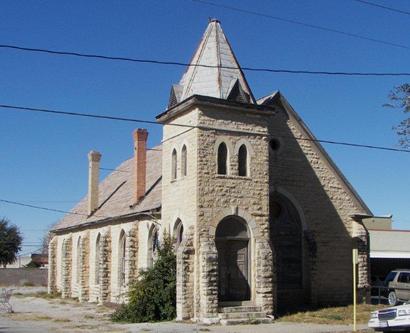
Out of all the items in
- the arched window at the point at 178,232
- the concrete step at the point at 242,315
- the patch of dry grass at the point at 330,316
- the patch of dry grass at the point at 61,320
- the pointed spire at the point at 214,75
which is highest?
the pointed spire at the point at 214,75

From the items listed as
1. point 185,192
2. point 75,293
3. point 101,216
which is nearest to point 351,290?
point 185,192

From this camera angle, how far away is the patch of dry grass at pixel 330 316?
22.9 m

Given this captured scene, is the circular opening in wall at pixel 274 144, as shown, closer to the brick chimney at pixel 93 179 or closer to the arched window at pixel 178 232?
the arched window at pixel 178 232

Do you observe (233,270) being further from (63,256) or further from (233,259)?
(63,256)

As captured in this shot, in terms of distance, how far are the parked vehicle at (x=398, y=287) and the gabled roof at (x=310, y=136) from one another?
3824 millimetres

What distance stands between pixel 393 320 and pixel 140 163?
16919mm

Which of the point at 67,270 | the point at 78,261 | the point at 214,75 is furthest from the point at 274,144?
the point at 67,270

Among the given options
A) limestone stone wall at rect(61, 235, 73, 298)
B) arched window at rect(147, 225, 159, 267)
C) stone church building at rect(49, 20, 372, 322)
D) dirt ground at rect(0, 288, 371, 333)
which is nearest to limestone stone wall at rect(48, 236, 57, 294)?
limestone stone wall at rect(61, 235, 73, 298)

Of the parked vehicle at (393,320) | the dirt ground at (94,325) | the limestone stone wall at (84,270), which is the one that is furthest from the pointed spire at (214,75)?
the limestone stone wall at (84,270)

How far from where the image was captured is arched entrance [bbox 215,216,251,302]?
23.5m

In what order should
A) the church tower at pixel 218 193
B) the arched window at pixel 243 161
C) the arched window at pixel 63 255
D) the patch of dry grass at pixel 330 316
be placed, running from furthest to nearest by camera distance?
the arched window at pixel 63 255 → the arched window at pixel 243 161 → the patch of dry grass at pixel 330 316 → the church tower at pixel 218 193

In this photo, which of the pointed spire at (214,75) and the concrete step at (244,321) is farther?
the pointed spire at (214,75)

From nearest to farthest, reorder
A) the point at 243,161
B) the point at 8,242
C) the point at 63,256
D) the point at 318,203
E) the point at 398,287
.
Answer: the point at 243,161 < the point at 318,203 < the point at 398,287 < the point at 63,256 < the point at 8,242

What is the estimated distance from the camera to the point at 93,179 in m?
38.1
